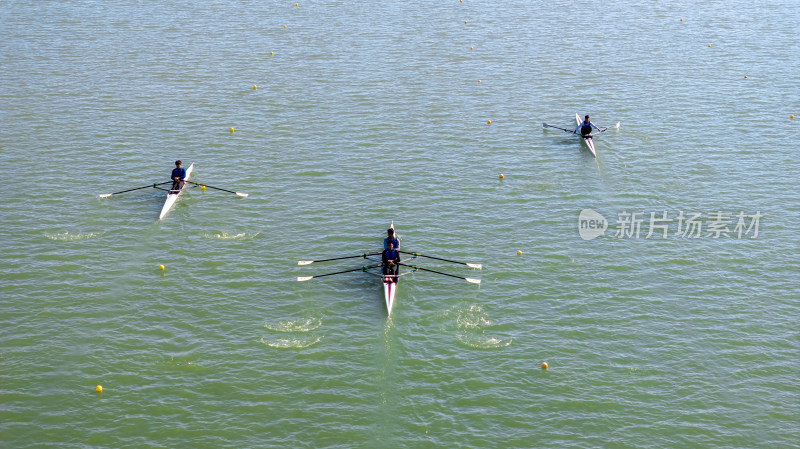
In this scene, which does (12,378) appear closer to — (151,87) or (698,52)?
(151,87)

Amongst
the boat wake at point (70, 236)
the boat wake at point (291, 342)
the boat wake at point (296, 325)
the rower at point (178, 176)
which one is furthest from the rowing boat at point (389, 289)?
the boat wake at point (70, 236)

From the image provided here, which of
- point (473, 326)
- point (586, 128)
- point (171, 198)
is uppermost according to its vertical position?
point (586, 128)

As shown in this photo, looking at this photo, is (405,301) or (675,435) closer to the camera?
(675,435)

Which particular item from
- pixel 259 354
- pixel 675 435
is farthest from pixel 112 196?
pixel 675 435

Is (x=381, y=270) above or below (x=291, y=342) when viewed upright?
above

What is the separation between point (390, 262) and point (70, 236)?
14172 millimetres

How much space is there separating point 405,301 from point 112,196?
1592 centimetres

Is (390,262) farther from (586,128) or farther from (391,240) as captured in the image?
(586,128)

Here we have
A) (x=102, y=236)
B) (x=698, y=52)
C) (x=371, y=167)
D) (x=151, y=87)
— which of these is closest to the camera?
(x=102, y=236)

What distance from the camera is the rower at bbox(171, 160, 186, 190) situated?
37438mm

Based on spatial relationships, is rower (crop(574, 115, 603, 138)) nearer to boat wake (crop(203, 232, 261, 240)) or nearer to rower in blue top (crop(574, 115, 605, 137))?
rower in blue top (crop(574, 115, 605, 137))

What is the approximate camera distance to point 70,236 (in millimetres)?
34500

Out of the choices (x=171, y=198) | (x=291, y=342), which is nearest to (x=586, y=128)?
(x=171, y=198)

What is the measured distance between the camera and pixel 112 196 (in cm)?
3759
